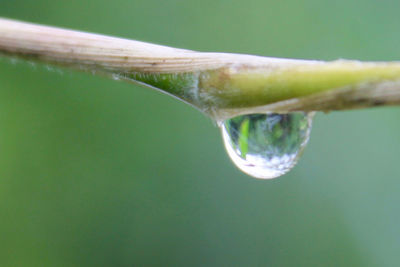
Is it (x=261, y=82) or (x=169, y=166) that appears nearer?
(x=261, y=82)

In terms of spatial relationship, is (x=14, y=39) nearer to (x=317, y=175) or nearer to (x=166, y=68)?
(x=166, y=68)

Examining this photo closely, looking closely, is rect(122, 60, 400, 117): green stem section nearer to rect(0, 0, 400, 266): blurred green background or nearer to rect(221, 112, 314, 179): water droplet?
rect(221, 112, 314, 179): water droplet

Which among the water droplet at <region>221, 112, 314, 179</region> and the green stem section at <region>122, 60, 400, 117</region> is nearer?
the green stem section at <region>122, 60, 400, 117</region>

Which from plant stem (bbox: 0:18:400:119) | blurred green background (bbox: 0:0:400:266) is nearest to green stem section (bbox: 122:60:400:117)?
plant stem (bbox: 0:18:400:119)

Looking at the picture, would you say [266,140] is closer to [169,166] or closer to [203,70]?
[203,70]

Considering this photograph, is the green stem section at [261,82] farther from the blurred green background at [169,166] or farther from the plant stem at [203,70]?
the blurred green background at [169,166]

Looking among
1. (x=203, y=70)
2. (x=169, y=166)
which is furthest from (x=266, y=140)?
(x=169, y=166)

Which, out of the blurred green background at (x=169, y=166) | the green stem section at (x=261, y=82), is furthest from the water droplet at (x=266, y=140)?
the blurred green background at (x=169, y=166)
